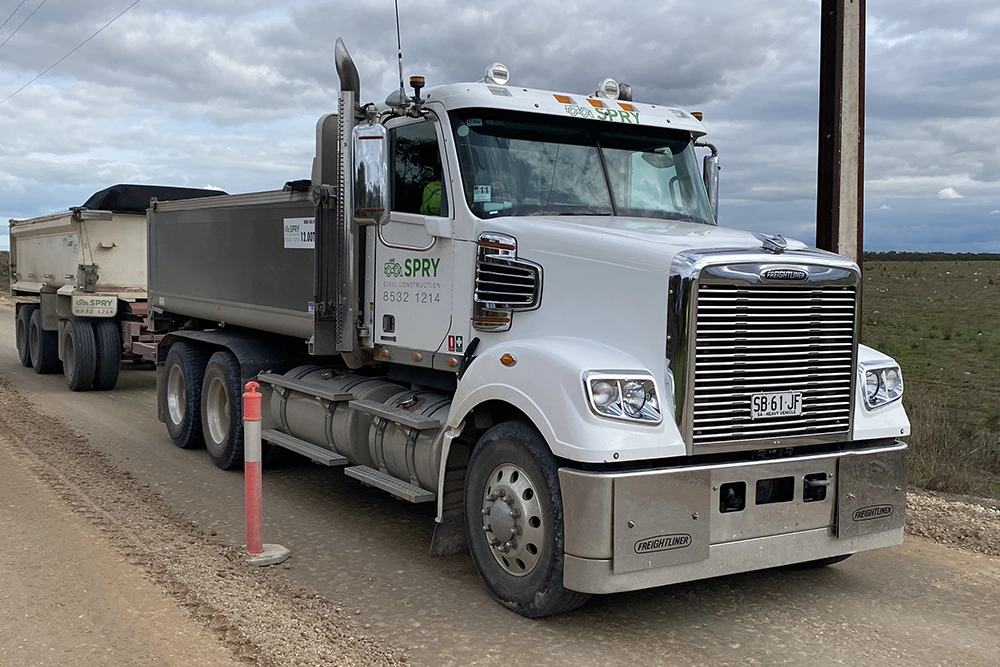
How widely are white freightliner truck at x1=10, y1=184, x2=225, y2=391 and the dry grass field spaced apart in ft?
31.5

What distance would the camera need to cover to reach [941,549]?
639 centimetres

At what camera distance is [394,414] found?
6.41 meters

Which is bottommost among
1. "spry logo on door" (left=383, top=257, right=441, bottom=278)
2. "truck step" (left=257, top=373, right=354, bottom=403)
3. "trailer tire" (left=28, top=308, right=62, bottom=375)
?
"trailer tire" (left=28, top=308, right=62, bottom=375)

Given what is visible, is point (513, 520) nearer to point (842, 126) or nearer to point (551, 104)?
point (551, 104)

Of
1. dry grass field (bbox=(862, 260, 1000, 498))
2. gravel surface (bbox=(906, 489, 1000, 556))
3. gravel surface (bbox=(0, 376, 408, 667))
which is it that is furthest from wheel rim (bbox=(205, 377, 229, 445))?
dry grass field (bbox=(862, 260, 1000, 498))

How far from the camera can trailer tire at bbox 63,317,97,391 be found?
44.1 ft

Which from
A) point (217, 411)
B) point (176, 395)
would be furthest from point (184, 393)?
point (217, 411)

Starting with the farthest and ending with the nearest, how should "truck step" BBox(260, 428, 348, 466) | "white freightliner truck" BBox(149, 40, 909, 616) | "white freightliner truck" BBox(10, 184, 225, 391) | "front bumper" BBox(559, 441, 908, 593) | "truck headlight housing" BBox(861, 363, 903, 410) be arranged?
"white freightliner truck" BBox(10, 184, 225, 391), "truck step" BBox(260, 428, 348, 466), "truck headlight housing" BBox(861, 363, 903, 410), "white freightliner truck" BBox(149, 40, 909, 616), "front bumper" BBox(559, 441, 908, 593)

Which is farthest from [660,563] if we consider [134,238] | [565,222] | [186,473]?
[134,238]

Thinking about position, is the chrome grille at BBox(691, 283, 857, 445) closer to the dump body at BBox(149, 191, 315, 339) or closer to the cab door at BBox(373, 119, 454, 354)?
the cab door at BBox(373, 119, 454, 354)

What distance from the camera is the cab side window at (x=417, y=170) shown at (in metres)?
6.16

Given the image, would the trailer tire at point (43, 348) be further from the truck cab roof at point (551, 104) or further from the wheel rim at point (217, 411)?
the truck cab roof at point (551, 104)

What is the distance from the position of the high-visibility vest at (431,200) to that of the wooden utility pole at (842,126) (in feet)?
13.4

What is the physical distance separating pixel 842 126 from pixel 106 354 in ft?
33.2
